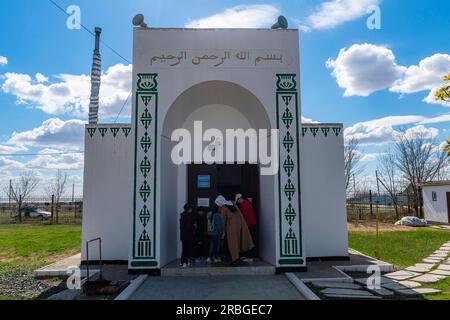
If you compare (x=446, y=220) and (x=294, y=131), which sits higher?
(x=294, y=131)

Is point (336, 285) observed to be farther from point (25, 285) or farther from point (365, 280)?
point (25, 285)

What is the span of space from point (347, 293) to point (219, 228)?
2.65m

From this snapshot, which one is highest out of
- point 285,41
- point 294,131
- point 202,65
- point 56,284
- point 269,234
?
point 285,41

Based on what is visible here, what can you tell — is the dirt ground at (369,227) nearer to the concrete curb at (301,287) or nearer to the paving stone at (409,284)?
the paving stone at (409,284)

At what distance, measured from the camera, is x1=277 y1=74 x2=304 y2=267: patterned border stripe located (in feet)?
22.1

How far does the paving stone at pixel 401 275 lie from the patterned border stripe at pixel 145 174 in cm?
440

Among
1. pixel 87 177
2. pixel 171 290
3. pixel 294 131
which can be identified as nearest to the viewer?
pixel 171 290

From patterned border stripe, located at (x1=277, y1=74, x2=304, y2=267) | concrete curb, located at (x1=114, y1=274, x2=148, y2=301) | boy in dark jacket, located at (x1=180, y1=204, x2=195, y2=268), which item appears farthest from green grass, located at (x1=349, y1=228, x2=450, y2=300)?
concrete curb, located at (x1=114, y1=274, x2=148, y2=301)

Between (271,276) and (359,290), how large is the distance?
155 cm

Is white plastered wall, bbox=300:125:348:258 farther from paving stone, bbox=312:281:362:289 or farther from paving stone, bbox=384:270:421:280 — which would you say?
paving stone, bbox=312:281:362:289

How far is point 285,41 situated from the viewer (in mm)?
7273

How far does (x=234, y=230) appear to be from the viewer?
6.90m
